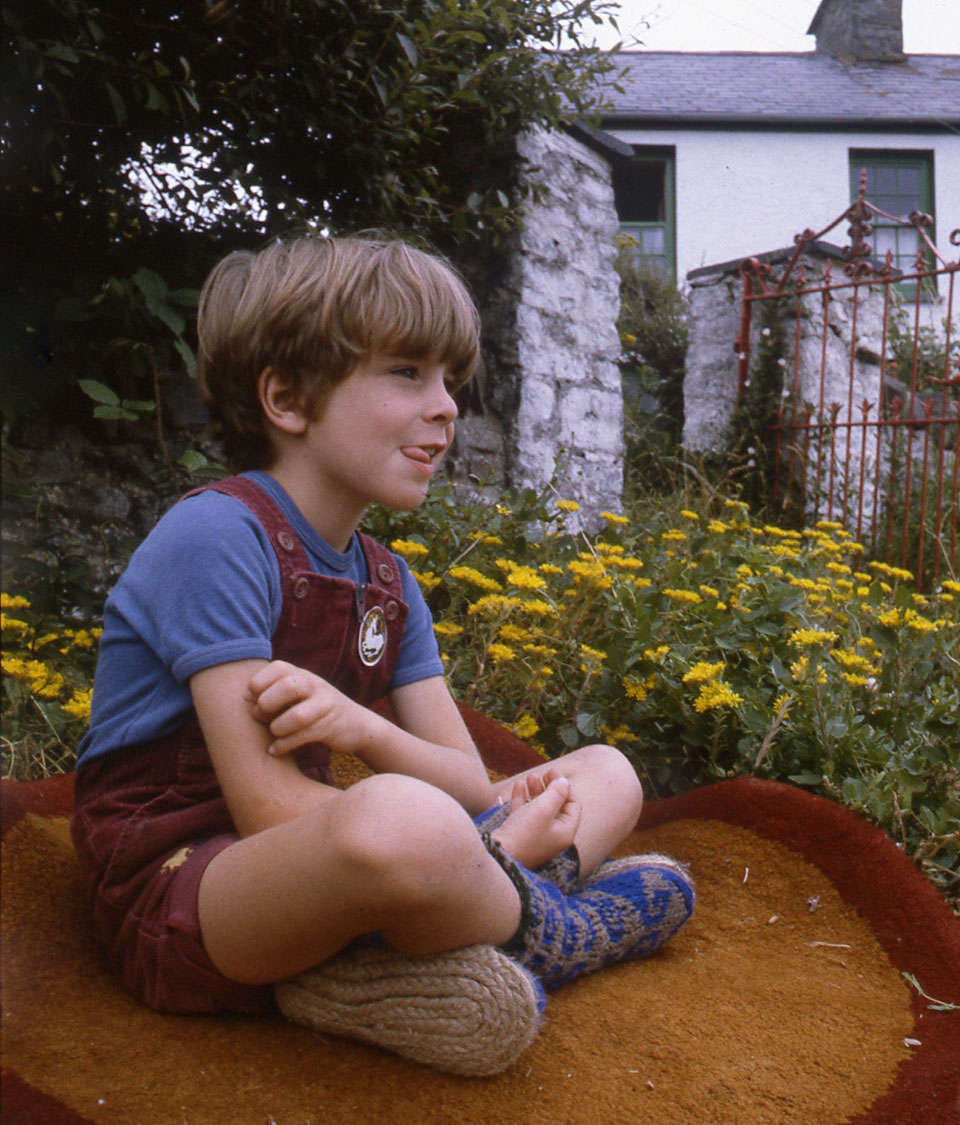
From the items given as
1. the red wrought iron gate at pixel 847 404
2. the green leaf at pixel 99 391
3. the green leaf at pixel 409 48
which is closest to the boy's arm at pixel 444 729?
the green leaf at pixel 99 391

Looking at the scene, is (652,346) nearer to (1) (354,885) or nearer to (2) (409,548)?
(2) (409,548)

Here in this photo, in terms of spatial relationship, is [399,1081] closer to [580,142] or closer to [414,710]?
[414,710]

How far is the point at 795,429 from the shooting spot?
16.0 feet

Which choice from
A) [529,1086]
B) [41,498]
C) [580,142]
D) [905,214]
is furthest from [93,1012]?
[905,214]

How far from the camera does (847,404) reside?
5051 mm

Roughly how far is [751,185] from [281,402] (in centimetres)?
916

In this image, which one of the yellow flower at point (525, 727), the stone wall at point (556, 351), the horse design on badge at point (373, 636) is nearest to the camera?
the horse design on badge at point (373, 636)

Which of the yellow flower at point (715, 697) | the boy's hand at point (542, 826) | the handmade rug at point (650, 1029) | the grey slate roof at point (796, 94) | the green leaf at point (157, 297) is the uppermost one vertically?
the grey slate roof at point (796, 94)

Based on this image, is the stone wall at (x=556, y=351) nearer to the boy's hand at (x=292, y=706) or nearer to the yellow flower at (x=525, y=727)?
the yellow flower at (x=525, y=727)

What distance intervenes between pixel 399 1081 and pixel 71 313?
1997mm

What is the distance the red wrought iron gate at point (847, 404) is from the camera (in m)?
4.46

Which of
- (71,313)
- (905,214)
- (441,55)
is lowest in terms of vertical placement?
(71,313)

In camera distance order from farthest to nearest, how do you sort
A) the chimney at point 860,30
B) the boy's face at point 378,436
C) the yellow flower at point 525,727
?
the chimney at point 860,30
the yellow flower at point 525,727
the boy's face at point 378,436

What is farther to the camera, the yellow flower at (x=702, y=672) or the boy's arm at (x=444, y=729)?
the yellow flower at (x=702, y=672)
